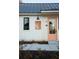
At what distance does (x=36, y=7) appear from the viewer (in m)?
16.6

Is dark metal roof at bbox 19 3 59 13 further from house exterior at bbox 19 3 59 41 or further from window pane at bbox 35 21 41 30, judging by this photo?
window pane at bbox 35 21 41 30

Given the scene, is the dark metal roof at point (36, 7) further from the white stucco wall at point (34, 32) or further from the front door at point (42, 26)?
the front door at point (42, 26)

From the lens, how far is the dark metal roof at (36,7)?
1546 centimetres

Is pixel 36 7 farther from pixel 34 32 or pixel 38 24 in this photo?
pixel 34 32

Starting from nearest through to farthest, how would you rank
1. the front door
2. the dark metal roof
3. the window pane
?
the front door
the dark metal roof
the window pane

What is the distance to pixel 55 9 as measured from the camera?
48.7ft

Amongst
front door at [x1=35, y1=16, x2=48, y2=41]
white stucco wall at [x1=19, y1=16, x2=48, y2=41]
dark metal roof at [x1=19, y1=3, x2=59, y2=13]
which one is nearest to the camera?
white stucco wall at [x1=19, y1=16, x2=48, y2=41]

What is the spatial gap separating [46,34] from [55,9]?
2.01 metres

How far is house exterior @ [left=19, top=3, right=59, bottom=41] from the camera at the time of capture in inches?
598

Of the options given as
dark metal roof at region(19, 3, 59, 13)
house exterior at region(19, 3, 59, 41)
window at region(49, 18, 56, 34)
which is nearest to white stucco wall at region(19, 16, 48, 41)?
house exterior at region(19, 3, 59, 41)
